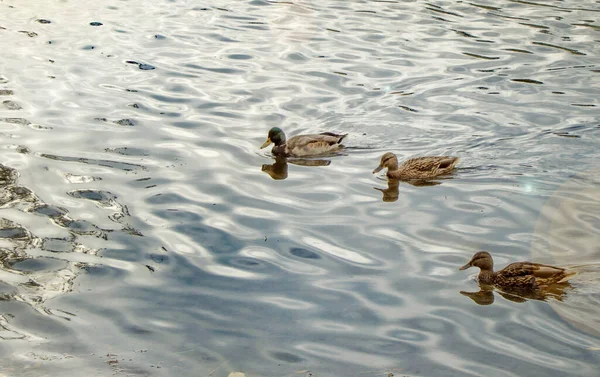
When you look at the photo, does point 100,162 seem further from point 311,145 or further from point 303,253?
point 303,253

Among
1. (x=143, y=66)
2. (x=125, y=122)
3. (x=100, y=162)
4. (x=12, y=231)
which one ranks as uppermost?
(x=143, y=66)

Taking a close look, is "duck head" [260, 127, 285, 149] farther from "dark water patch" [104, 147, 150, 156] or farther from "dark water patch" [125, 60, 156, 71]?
"dark water patch" [125, 60, 156, 71]

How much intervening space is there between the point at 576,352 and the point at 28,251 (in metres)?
5.11

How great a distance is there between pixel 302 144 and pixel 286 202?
1.97 metres

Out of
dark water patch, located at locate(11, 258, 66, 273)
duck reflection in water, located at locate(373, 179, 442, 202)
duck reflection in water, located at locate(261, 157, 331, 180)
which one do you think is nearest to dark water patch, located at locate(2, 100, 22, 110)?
duck reflection in water, located at locate(261, 157, 331, 180)

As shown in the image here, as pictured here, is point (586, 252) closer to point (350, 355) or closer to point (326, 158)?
point (350, 355)

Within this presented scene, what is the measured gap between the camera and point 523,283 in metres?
7.70

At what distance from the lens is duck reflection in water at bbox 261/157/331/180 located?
11195mm

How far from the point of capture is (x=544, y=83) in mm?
15000

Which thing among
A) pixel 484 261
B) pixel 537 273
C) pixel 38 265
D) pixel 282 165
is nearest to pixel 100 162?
pixel 282 165

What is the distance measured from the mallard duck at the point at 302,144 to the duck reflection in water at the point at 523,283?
4.33 m

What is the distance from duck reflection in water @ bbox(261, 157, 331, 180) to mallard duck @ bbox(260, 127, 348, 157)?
0.09 metres

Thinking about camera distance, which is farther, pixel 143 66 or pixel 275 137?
pixel 143 66

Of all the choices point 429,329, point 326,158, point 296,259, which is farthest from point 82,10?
point 429,329
